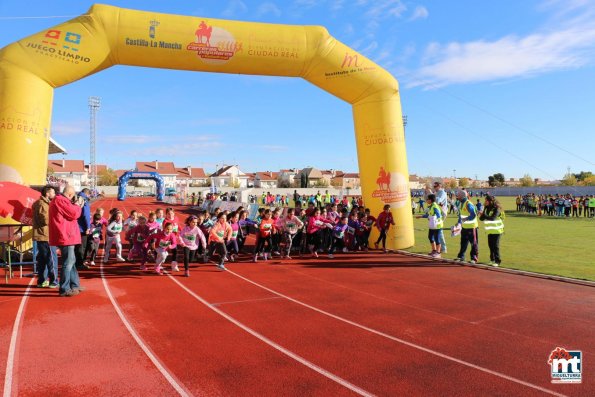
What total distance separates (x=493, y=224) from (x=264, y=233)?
6107 mm

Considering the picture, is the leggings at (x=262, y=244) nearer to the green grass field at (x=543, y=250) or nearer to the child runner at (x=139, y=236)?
the child runner at (x=139, y=236)

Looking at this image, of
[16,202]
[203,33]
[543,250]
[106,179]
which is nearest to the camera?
[16,202]

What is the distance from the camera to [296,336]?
17.1 ft

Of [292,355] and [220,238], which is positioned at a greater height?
[220,238]

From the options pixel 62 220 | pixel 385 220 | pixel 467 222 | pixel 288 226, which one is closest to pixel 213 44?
pixel 288 226

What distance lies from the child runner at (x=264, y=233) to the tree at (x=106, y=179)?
98744 mm

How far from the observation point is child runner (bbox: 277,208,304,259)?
38.4 ft

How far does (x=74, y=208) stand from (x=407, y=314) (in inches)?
241

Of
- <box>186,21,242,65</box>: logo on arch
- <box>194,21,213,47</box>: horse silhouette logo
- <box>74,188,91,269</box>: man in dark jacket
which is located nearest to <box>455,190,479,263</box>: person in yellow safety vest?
<box>186,21,242,65</box>: logo on arch

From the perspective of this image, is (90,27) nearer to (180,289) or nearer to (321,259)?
(180,289)

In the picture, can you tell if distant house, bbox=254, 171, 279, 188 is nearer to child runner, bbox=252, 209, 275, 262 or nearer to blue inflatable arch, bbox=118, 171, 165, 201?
blue inflatable arch, bbox=118, 171, 165, 201

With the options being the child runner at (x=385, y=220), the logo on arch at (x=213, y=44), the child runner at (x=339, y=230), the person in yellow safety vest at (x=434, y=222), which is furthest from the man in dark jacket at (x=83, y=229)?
the person in yellow safety vest at (x=434, y=222)

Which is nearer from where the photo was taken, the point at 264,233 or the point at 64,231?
the point at 64,231

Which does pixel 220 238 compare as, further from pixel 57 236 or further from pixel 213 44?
pixel 213 44
